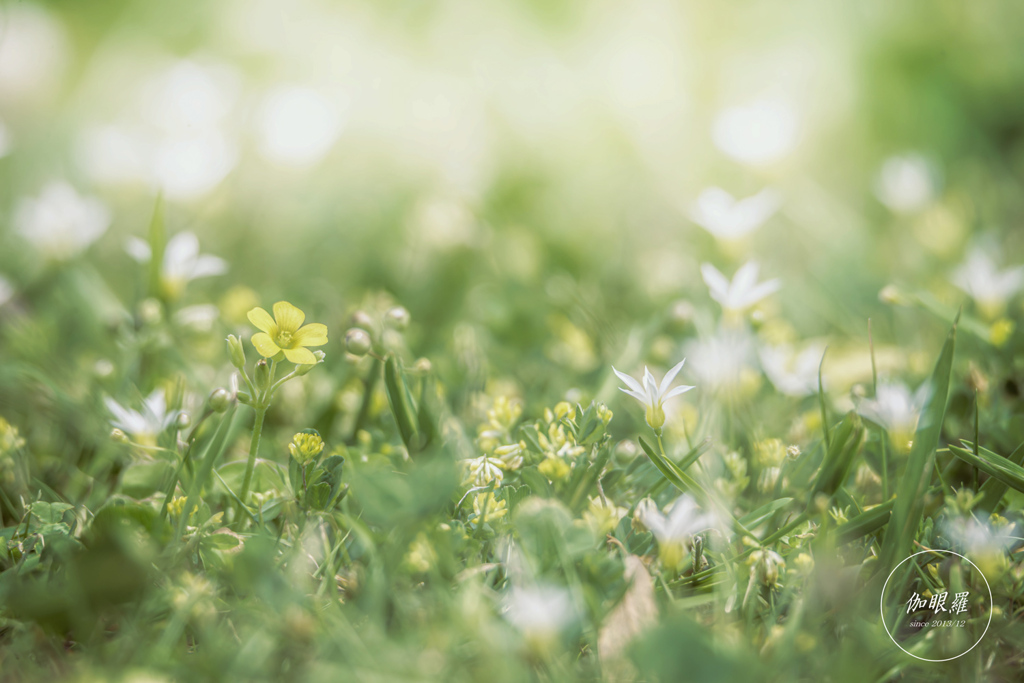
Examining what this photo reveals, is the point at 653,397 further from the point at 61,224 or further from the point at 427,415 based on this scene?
the point at 61,224

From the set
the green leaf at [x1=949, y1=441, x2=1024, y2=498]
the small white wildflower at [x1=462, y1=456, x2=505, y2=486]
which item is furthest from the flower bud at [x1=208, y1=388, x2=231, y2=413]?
the green leaf at [x1=949, y1=441, x2=1024, y2=498]

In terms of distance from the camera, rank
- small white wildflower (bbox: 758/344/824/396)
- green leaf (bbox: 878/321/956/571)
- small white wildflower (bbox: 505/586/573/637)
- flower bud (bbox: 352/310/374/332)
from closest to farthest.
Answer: small white wildflower (bbox: 505/586/573/637) → green leaf (bbox: 878/321/956/571) → flower bud (bbox: 352/310/374/332) → small white wildflower (bbox: 758/344/824/396)

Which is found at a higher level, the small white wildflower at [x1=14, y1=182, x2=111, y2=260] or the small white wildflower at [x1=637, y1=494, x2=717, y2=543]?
the small white wildflower at [x1=14, y1=182, x2=111, y2=260]

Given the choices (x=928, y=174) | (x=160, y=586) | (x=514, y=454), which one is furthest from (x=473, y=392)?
(x=928, y=174)

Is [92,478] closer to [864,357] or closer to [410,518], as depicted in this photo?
[410,518]

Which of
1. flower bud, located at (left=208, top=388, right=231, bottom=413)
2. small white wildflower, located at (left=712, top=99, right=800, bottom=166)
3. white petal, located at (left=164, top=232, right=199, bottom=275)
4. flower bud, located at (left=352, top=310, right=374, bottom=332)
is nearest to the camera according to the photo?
flower bud, located at (left=208, top=388, right=231, bottom=413)

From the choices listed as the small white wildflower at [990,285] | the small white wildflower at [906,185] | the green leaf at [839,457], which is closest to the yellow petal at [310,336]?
the green leaf at [839,457]

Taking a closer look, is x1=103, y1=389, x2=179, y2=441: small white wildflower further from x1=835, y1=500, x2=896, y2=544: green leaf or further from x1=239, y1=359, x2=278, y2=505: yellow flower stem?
x1=835, y1=500, x2=896, y2=544: green leaf
